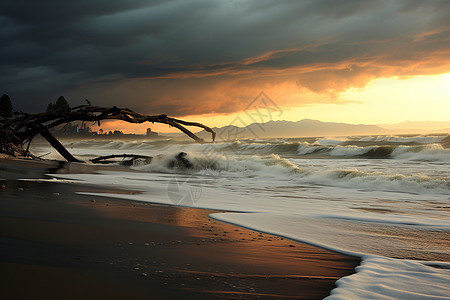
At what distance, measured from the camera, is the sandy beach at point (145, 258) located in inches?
87.7

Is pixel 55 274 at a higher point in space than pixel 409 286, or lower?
higher

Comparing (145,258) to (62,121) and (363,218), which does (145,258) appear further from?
(62,121)

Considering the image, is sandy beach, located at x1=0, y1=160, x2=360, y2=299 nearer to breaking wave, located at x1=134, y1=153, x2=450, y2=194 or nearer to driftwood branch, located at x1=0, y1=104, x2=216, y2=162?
driftwood branch, located at x1=0, y1=104, x2=216, y2=162

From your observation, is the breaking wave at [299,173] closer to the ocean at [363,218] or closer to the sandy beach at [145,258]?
the ocean at [363,218]

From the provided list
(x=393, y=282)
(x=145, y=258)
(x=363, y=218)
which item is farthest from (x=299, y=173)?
(x=145, y=258)

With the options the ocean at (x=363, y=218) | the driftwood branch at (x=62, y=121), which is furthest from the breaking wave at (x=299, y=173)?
the driftwood branch at (x=62, y=121)

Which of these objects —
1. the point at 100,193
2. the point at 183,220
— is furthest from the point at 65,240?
the point at 100,193

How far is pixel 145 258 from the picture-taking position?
2883mm

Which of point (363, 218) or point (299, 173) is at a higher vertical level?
point (299, 173)

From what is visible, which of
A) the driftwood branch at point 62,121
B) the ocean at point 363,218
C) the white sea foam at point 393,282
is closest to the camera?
the white sea foam at point 393,282

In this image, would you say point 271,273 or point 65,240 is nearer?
point 271,273

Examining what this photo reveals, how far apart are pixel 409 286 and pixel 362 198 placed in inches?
223

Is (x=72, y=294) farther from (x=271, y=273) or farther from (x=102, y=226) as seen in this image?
(x=102, y=226)

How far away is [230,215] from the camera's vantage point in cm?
529
